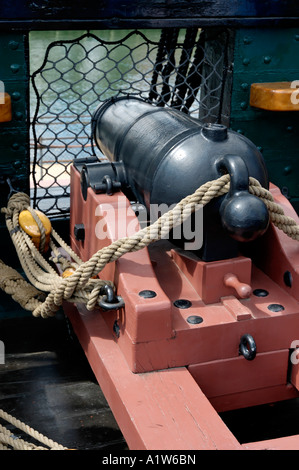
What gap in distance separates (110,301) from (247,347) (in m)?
0.37

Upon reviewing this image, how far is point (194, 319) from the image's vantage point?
1.71m

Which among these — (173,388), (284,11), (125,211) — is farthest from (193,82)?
(173,388)

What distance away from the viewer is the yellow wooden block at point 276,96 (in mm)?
2396

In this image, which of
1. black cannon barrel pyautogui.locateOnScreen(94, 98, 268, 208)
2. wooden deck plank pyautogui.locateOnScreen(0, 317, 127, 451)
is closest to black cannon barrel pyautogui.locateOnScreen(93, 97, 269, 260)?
black cannon barrel pyautogui.locateOnScreen(94, 98, 268, 208)

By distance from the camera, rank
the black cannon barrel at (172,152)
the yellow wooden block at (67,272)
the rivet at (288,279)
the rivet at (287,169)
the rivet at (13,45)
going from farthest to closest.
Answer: the rivet at (287,169) < the rivet at (13,45) < the yellow wooden block at (67,272) < the rivet at (288,279) < the black cannon barrel at (172,152)

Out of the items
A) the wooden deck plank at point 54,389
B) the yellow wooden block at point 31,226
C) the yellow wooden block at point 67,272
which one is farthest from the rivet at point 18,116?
the wooden deck plank at point 54,389

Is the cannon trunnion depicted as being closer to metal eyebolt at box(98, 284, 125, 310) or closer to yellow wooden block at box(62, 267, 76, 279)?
metal eyebolt at box(98, 284, 125, 310)

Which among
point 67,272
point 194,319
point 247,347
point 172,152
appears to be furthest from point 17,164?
point 247,347

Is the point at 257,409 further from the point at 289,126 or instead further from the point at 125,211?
the point at 289,126

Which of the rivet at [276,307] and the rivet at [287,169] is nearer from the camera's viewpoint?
the rivet at [276,307]

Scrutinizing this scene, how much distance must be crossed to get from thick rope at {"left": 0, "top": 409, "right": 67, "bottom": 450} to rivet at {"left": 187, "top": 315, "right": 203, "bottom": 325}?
45 cm

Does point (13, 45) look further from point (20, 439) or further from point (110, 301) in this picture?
point (20, 439)

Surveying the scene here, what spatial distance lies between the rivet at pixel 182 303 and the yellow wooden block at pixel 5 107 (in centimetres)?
87

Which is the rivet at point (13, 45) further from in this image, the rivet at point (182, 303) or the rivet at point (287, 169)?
the rivet at point (287, 169)
